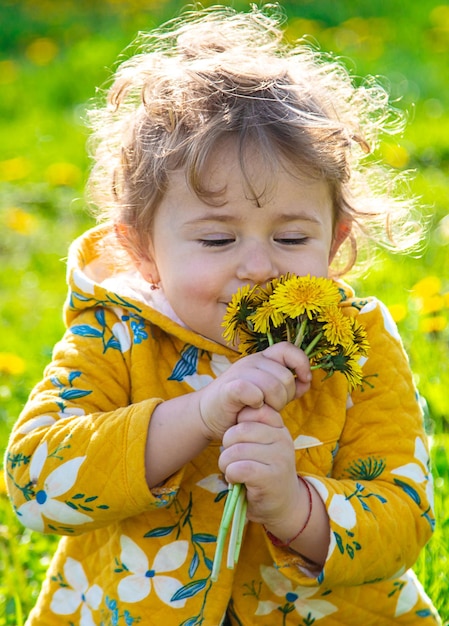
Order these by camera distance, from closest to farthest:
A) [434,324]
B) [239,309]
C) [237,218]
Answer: [239,309] → [237,218] → [434,324]

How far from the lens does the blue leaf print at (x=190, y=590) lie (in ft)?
5.87

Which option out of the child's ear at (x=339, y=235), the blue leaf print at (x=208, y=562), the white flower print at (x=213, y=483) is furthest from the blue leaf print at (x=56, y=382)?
the child's ear at (x=339, y=235)

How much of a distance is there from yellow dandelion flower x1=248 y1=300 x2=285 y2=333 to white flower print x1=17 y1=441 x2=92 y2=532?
39 cm

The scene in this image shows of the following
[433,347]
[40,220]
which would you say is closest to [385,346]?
[433,347]

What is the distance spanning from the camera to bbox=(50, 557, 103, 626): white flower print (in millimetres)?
1888

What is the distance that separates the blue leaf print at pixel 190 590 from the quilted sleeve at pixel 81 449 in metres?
0.21

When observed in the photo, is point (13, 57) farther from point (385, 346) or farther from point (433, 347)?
point (385, 346)

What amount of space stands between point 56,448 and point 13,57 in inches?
214

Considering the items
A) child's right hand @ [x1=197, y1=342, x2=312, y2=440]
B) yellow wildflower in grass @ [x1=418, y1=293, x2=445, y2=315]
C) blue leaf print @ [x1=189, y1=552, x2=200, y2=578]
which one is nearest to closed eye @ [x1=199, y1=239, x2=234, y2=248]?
child's right hand @ [x1=197, y1=342, x2=312, y2=440]

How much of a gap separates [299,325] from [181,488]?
47cm

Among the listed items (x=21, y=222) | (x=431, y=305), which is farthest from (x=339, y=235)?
(x=21, y=222)

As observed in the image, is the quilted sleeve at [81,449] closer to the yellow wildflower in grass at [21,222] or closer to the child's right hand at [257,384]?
the child's right hand at [257,384]

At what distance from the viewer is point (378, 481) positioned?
5.95ft

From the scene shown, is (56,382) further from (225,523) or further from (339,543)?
(339,543)
